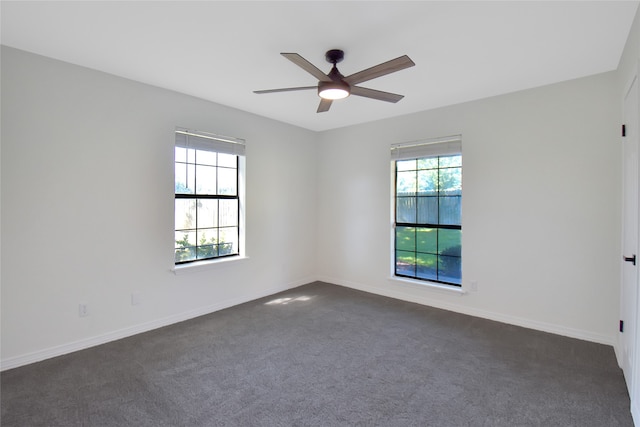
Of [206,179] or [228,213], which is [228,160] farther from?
[228,213]

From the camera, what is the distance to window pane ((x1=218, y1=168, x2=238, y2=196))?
12.8ft

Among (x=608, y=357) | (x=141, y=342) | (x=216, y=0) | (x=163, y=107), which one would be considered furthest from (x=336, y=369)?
(x=163, y=107)

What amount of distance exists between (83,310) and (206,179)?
70.0 inches


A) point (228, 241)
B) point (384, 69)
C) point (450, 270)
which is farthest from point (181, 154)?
point (450, 270)

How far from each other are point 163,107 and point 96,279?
1.82 metres

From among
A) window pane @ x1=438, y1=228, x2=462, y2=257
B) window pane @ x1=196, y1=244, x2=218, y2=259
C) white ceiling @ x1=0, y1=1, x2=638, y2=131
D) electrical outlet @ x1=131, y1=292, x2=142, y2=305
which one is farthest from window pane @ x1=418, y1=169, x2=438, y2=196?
electrical outlet @ x1=131, y1=292, x2=142, y2=305

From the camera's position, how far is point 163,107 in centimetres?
327

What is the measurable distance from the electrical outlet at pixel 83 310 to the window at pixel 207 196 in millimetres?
934

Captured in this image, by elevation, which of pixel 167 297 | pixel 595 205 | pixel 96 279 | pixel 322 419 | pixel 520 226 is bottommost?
pixel 322 419

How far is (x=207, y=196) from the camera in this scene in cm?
373

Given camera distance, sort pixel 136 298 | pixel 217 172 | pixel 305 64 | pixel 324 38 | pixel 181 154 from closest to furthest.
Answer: pixel 305 64, pixel 324 38, pixel 136 298, pixel 181 154, pixel 217 172

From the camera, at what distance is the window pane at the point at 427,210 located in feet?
13.2

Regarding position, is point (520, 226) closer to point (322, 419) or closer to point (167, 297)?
point (322, 419)

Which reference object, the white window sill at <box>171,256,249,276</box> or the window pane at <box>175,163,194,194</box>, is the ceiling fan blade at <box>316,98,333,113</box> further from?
the white window sill at <box>171,256,249,276</box>
